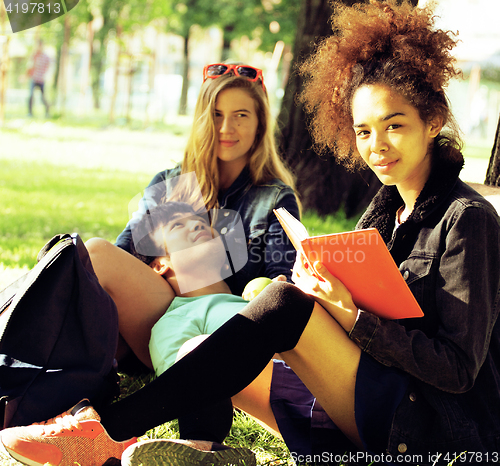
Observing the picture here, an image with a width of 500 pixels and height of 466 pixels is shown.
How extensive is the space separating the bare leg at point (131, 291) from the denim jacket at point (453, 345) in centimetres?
106

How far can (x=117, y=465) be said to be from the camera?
69.9 inches

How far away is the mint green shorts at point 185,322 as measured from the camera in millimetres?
2197

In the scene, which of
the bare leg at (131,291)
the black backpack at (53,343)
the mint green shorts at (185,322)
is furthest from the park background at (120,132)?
the black backpack at (53,343)

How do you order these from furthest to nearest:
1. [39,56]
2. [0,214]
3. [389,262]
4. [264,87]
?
1. [39,56]
2. [0,214]
3. [264,87]
4. [389,262]

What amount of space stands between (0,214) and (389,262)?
5063 mm

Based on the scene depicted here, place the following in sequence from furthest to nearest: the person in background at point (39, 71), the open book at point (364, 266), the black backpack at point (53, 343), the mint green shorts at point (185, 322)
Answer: the person in background at point (39, 71)
the mint green shorts at point (185, 322)
the black backpack at point (53, 343)
the open book at point (364, 266)

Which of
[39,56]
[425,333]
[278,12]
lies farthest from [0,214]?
[278,12]

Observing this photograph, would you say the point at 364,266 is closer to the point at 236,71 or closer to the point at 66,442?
the point at 66,442

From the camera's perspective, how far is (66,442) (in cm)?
172

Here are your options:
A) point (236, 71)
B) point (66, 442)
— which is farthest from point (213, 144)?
point (66, 442)

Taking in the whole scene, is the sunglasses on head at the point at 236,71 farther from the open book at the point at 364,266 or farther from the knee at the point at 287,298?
the knee at the point at 287,298

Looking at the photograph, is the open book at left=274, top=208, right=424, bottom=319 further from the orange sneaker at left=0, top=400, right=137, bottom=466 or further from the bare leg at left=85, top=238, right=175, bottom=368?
the bare leg at left=85, top=238, right=175, bottom=368

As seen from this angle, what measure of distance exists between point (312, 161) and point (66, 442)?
4.18 meters

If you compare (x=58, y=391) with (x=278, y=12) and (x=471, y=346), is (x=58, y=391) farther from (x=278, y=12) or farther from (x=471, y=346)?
(x=278, y=12)
